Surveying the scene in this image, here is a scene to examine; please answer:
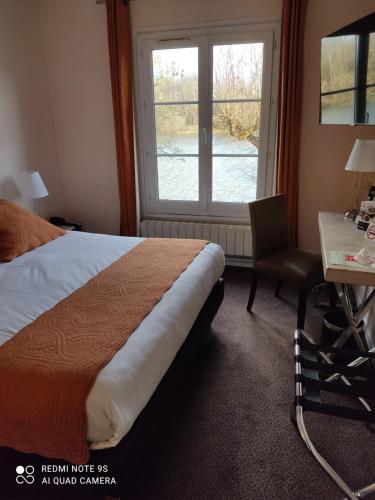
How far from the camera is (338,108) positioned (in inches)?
96.7

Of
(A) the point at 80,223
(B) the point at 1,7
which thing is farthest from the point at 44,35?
(A) the point at 80,223

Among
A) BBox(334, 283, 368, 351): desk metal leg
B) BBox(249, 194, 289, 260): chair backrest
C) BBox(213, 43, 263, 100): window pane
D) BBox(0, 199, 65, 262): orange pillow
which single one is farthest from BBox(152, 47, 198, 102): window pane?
BBox(334, 283, 368, 351): desk metal leg

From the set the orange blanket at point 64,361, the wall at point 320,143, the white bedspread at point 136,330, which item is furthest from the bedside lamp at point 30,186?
the wall at point 320,143

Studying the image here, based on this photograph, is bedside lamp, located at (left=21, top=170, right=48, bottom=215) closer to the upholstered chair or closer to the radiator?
the radiator

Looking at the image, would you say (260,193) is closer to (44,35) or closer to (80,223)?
(80,223)

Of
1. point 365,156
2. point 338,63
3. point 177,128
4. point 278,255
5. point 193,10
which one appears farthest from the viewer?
point 177,128

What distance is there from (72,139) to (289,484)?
3594 millimetres

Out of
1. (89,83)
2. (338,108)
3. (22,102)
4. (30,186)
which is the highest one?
(89,83)

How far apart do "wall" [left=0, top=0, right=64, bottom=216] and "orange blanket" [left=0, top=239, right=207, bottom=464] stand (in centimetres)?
197

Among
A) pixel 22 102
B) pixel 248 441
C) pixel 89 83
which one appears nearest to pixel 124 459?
pixel 248 441

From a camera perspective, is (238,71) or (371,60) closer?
(371,60)

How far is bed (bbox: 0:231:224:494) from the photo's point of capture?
1242 millimetres

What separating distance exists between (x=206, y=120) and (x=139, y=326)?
2433mm

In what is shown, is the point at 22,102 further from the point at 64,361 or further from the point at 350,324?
the point at 350,324
